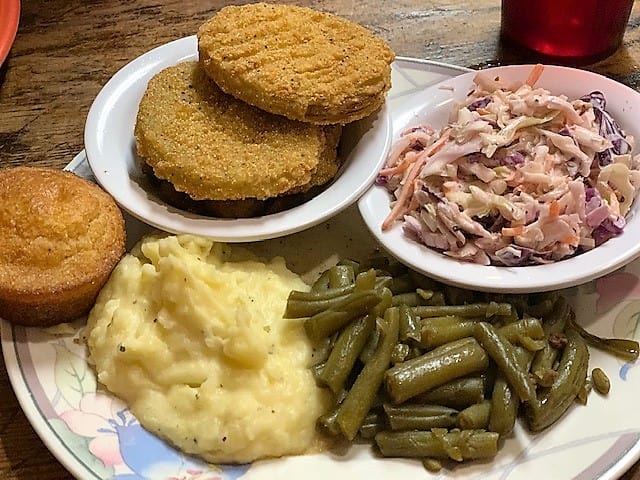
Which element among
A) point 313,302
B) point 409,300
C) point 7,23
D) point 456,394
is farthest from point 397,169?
point 7,23

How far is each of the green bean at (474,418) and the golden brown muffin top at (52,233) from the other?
3.68 ft

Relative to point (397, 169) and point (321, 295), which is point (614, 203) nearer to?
point (397, 169)

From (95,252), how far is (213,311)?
43 centimetres

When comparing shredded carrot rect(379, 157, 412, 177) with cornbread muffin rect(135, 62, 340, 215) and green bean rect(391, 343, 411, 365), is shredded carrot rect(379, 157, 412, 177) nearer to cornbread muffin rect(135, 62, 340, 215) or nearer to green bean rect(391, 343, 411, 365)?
cornbread muffin rect(135, 62, 340, 215)

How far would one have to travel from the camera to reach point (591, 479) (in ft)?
6.67

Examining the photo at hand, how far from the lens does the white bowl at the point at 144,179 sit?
251 centimetres

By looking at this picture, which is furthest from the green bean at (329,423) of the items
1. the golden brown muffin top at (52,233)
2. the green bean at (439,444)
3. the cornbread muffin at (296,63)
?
the cornbread muffin at (296,63)

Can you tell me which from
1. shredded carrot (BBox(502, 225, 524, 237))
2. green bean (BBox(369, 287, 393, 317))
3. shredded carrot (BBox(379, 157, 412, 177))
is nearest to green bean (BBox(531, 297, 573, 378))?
A: shredded carrot (BBox(502, 225, 524, 237))

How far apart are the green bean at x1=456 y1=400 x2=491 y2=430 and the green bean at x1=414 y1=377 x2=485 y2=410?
1.2 inches

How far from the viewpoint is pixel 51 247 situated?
2.31m

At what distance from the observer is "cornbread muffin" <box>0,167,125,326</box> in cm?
229

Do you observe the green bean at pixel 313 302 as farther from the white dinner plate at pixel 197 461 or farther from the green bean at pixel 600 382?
the green bean at pixel 600 382

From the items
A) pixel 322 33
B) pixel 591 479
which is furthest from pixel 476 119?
pixel 591 479

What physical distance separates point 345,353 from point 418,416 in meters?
0.26
